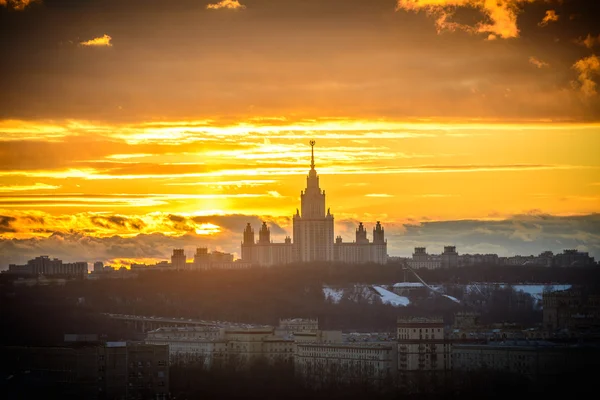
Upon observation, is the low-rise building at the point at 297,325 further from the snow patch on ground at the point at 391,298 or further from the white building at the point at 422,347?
the white building at the point at 422,347

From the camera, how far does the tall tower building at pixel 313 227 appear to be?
532 ft

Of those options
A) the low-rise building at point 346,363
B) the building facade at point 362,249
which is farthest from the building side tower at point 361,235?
the low-rise building at point 346,363

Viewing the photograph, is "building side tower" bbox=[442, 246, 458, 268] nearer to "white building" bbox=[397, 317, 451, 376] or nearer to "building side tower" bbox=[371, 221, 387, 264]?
"building side tower" bbox=[371, 221, 387, 264]

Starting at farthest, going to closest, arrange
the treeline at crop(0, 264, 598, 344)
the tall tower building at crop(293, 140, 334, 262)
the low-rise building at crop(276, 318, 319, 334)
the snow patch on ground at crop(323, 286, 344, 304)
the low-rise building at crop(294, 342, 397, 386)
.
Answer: the tall tower building at crop(293, 140, 334, 262) < the snow patch on ground at crop(323, 286, 344, 304) < the treeline at crop(0, 264, 598, 344) < the low-rise building at crop(276, 318, 319, 334) < the low-rise building at crop(294, 342, 397, 386)

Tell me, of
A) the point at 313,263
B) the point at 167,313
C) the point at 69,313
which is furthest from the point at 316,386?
the point at 313,263

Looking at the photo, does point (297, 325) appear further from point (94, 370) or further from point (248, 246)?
point (248, 246)

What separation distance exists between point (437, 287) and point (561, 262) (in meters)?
15.8

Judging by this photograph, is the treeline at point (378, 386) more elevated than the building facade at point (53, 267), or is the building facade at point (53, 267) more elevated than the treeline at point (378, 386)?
the building facade at point (53, 267)

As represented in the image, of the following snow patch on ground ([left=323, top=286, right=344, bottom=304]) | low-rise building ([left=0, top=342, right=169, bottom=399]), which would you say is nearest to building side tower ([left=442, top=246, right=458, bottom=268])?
snow patch on ground ([left=323, top=286, right=344, bottom=304])

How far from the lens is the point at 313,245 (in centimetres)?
16262

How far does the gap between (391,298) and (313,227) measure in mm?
29102

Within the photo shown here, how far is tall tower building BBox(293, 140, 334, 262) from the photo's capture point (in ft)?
532

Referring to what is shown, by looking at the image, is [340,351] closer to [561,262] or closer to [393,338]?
[393,338]

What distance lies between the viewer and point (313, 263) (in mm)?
154500
